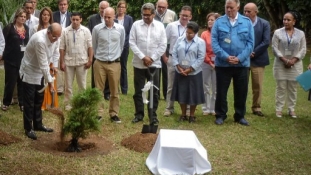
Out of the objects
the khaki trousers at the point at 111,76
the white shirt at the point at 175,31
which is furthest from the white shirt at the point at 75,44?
the white shirt at the point at 175,31

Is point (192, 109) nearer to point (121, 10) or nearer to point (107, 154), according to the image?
point (107, 154)

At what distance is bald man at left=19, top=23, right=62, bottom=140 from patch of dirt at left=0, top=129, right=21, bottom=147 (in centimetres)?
25

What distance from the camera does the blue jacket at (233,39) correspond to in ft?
27.5

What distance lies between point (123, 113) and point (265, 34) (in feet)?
9.56

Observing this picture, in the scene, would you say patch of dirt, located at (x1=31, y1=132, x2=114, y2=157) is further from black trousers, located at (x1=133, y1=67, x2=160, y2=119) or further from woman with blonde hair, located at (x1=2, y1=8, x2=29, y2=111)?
woman with blonde hair, located at (x1=2, y1=8, x2=29, y2=111)

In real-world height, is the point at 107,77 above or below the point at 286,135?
above

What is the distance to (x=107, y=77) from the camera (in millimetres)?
8781

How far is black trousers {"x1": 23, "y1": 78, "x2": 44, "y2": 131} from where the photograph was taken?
735cm

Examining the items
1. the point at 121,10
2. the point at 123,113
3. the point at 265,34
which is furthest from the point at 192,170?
the point at 121,10

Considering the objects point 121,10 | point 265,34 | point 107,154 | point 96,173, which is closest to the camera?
point 96,173

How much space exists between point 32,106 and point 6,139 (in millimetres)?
606

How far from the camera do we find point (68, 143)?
23.6ft

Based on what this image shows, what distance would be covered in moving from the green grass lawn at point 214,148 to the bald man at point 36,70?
309 mm

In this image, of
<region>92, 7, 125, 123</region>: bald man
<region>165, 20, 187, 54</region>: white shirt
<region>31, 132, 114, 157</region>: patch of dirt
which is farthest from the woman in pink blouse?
<region>31, 132, 114, 157</region>: patch of dirt
